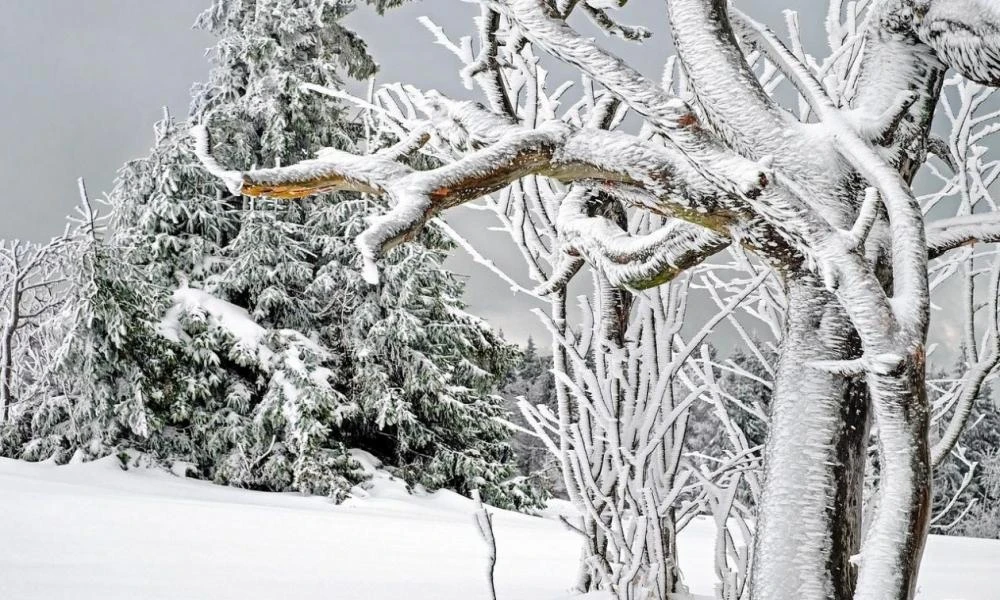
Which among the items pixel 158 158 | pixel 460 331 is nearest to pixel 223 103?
pixel 158 158

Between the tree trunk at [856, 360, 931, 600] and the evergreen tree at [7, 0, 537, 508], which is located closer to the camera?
the tree trunk at [856, 360, 931, 600]

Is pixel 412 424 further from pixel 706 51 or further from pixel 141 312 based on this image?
pixel 706 51

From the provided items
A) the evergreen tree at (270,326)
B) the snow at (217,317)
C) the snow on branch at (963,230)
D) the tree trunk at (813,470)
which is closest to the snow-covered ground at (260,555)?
the tree trunk at (813,470)

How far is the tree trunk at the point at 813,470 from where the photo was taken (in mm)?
1547

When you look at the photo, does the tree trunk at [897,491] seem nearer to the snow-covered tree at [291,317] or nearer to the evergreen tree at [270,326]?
the snow-covered tree at [291,317]

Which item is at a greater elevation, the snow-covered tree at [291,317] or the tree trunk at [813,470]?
the snow-covered tree at [291,317]

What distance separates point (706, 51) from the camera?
1.78 metres

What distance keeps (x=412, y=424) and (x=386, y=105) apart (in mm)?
9802

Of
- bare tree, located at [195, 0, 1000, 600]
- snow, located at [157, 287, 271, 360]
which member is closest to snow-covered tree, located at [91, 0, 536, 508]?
snow, located at [157, 287, 271, 360]

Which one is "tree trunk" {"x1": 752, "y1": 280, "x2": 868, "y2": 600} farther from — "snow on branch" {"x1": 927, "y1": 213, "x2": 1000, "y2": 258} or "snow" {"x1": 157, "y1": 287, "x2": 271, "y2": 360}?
"snow" {"x1": 157, "y1": 287, "x2": 271, "y2": 360}

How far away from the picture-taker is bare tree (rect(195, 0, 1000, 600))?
4.13 ft

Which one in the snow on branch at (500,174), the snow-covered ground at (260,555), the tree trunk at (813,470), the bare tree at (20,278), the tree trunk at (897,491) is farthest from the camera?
the bare tree at (20,278)

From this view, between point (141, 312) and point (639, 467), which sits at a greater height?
point (141, 312)

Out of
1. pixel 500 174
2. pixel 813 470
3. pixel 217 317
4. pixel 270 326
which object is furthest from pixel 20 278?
pixel 813 470
